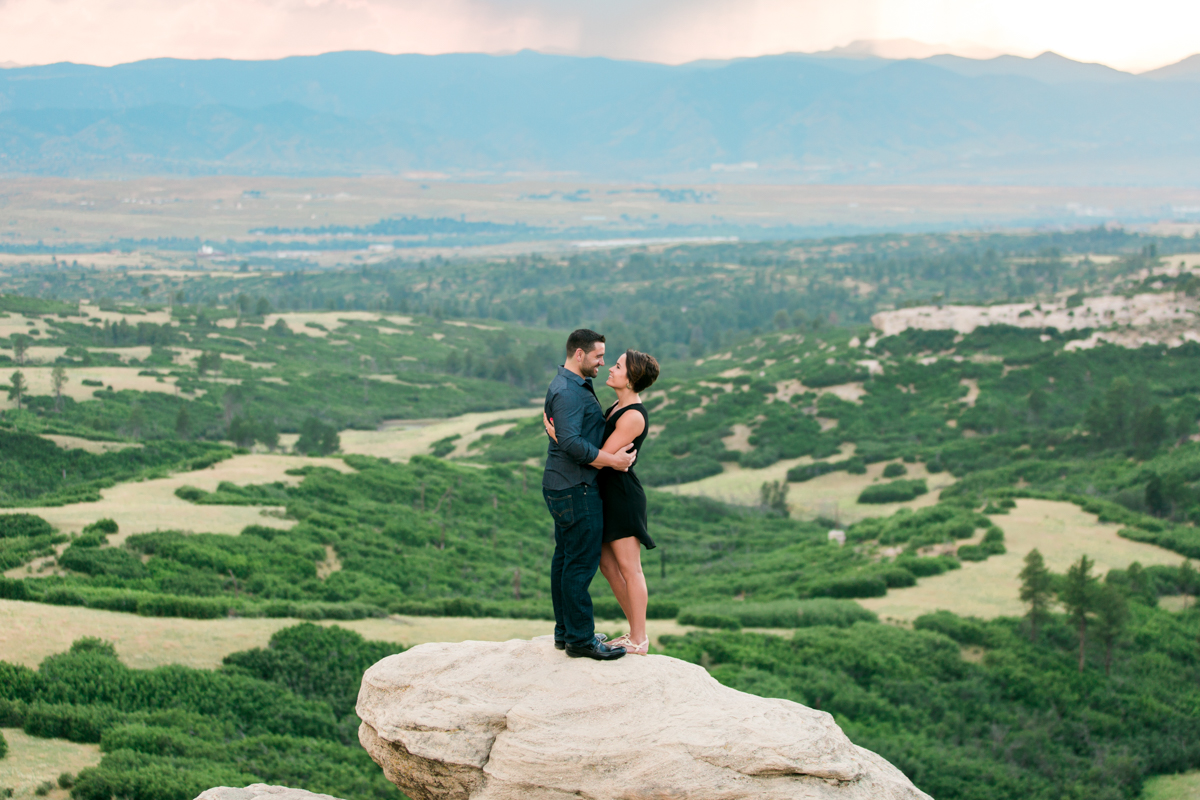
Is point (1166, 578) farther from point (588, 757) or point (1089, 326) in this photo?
point (1089, 326)

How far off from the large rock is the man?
70cm

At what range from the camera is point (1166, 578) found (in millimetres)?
40844

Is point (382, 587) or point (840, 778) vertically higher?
point (840, 778)

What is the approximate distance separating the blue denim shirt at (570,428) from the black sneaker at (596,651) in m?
2.27

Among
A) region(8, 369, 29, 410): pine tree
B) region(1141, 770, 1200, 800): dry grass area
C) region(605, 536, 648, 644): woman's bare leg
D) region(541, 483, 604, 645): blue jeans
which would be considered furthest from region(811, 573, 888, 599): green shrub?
region(8, 369, 29, 410): pine tree

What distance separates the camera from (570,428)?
11977 mm

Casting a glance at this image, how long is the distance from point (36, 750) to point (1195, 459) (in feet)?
209

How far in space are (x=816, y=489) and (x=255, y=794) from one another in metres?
64.1

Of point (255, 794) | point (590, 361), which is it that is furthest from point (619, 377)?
point (255, 794)

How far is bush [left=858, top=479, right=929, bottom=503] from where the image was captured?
2623 inches

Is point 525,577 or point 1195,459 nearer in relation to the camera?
point 525,577

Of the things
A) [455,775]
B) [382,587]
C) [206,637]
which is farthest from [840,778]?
[382,587]

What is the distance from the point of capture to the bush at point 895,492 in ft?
219

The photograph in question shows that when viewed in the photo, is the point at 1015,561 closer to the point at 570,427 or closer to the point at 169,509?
the point at 169,509
